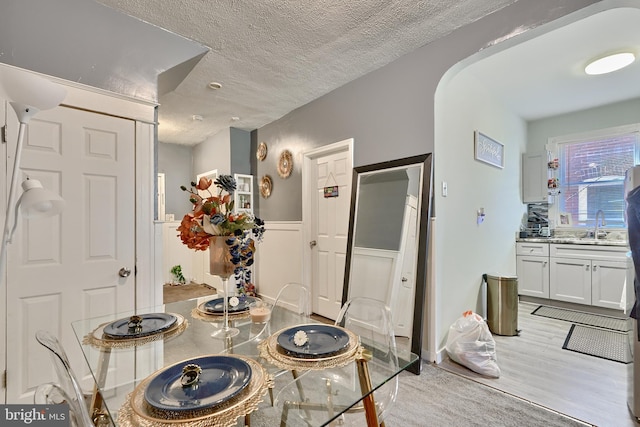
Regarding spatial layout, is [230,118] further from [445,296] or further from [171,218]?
[445,296]

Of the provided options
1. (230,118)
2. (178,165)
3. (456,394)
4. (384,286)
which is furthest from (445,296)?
(178,165)

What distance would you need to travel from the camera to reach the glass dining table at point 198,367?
833mm

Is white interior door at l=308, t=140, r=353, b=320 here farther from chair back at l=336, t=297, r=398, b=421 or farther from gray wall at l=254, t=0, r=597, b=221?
chair back at l=336, t=297, r=398, b=421

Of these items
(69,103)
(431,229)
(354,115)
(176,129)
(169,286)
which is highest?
(176,129)

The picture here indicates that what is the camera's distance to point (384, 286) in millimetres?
2734

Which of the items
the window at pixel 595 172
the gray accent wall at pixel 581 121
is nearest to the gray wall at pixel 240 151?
the gray accent wall at pixel 581 121

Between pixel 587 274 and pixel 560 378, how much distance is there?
2.09m

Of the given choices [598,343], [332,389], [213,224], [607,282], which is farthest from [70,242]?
[607,282]

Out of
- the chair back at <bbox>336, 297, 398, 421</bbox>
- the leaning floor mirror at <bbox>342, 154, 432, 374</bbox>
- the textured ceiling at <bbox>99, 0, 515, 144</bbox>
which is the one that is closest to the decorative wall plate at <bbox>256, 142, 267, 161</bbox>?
the textured ceiling at <bbox>99, 0, 515, 144</bbox>

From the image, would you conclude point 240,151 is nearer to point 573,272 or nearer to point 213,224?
point 213,224

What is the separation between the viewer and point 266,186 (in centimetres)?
449

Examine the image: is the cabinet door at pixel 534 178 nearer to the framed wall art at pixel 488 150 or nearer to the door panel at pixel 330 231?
the framed wall art at pixel 488 150

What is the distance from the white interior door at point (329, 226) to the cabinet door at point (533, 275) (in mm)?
2701

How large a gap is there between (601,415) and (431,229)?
5.00 ft
